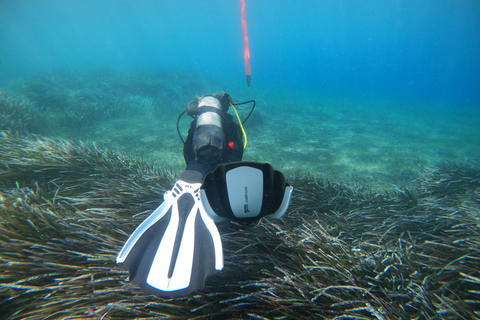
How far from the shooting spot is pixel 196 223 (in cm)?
206

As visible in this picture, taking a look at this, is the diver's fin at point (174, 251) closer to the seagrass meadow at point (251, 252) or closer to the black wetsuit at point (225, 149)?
the seagrass meadow at point (251, 252)

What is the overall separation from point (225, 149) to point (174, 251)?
6.44ft

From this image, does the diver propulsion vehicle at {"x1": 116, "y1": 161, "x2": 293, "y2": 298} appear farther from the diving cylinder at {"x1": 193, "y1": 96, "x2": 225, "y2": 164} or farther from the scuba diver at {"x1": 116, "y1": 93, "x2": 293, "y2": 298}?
the diving cylinder at {"x1": 193, "y1": 96, "x2": 225, "y2": 164}

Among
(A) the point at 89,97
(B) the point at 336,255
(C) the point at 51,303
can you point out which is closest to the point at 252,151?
(B) the point at 336,255

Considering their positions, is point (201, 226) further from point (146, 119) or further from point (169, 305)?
point (146, 119)

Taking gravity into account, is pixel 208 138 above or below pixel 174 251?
above

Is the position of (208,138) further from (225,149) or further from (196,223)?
(196,223)

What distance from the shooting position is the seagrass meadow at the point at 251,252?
4.97ft

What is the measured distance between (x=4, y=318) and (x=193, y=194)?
1707 mm

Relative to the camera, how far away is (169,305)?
150 cm

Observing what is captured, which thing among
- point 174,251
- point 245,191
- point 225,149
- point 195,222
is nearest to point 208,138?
point 225,149

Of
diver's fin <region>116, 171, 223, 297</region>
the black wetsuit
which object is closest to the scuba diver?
diver's fin <region>116, 171, 223, 297</region>

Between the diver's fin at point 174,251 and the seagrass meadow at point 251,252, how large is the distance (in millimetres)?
154

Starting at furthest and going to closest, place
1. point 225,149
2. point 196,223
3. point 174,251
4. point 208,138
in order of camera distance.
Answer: point 225,149 → point 208,138 → point 196,223 → point 174,251
